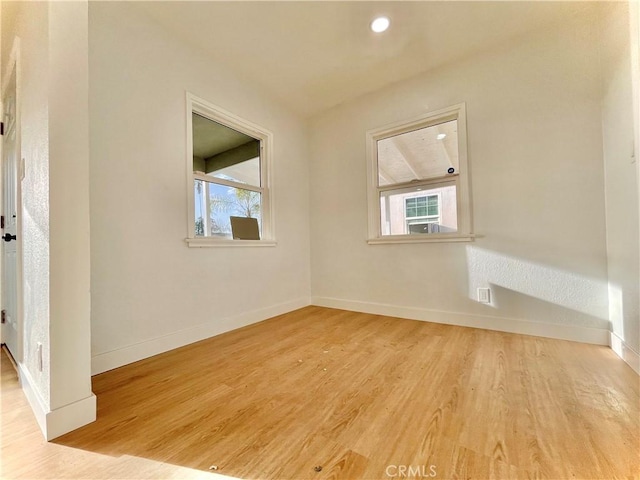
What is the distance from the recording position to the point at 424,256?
108 inches

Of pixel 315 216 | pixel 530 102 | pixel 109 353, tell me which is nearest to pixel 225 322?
pixel 109 353

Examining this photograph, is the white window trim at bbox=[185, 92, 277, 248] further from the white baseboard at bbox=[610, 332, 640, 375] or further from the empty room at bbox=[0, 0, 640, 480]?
the white baseboard at bbox=[610, 332, 640, 375]

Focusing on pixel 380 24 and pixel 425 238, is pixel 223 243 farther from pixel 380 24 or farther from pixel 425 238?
pixel 380 24

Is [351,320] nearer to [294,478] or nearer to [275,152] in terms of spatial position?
[294,478]

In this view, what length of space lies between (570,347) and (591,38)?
95.0 inches

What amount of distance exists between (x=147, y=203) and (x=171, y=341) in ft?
3.61

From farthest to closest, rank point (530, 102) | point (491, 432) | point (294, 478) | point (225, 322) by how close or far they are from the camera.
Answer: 1. point (225, 322)
2. point (530, 102)
3. point (491, 432)
4. point (294, 478)

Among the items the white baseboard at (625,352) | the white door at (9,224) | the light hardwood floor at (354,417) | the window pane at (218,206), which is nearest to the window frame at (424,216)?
the light hardwood floor at (354,417)

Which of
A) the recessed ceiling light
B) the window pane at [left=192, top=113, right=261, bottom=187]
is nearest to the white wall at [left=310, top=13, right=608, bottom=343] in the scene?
the recessed ceiling light

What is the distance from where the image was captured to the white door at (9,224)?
6.03 feet

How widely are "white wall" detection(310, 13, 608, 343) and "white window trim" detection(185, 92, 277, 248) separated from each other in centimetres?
129

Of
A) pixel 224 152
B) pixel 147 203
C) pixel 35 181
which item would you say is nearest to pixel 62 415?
pixel 35 181

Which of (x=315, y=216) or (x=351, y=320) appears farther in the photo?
(x=315, y=216)

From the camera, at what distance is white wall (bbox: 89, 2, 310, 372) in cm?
174
